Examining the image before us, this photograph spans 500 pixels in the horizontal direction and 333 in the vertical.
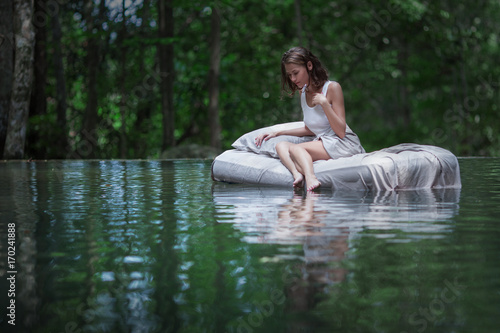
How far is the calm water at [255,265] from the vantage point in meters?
1.83

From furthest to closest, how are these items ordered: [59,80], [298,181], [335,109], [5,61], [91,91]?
1. [59,80]
2. [91,91]
3. [5,61]
4. [335,109]
5. [298,181]

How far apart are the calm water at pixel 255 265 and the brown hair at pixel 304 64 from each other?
5.10 feet

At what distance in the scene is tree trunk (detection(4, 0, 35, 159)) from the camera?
37.4 feet

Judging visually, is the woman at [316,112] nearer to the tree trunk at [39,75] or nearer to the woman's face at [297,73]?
the woman's face at [297,73]

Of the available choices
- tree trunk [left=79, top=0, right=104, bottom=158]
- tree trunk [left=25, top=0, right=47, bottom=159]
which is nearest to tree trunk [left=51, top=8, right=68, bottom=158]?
tree trunk [left=25, top=0, right=47, bottom=159]

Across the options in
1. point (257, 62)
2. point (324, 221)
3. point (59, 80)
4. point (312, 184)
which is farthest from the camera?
point (257, 62)

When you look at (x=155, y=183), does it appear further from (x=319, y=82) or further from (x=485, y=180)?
(x=485, y=180)

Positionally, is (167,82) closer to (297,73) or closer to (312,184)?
(297,73)

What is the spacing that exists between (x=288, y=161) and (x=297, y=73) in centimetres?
69

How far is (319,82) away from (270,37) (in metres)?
13.0

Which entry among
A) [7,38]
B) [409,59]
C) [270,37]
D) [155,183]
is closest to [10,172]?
[155,183]

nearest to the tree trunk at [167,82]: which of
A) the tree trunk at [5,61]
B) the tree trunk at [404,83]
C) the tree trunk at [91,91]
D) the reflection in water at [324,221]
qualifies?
the tree trunk at [91,91]

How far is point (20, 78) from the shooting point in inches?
457

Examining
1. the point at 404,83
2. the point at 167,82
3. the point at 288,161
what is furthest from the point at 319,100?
the point at 404,83
